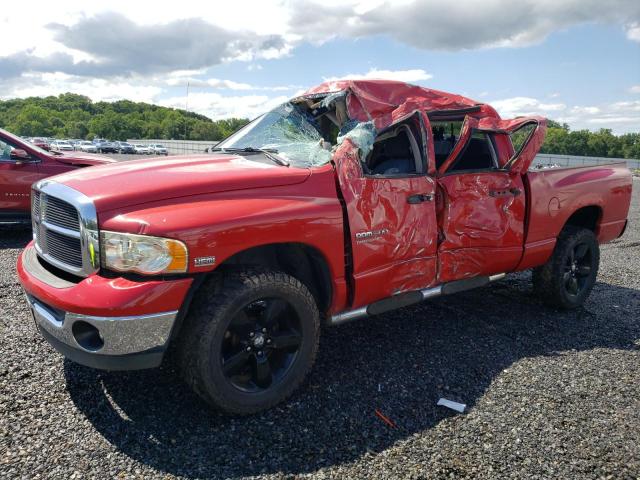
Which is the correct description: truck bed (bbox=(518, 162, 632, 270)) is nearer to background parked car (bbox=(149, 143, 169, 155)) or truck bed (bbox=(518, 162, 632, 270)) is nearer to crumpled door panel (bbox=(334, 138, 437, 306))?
crumpled door panel (bbox=(334, 138, 437, 306))

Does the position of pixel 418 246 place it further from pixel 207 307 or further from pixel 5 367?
pixel 5 367

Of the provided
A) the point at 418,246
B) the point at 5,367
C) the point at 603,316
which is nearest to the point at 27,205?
the point at 5,367

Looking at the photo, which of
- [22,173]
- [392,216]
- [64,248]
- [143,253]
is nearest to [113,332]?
[143,253]

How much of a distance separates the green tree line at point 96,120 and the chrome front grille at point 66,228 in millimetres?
101075

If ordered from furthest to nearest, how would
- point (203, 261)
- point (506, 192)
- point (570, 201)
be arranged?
point (570, 201)
point (506, 192)
point (203, 261)

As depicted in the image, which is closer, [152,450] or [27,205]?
[152,450]

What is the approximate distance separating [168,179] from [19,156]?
18.4ft

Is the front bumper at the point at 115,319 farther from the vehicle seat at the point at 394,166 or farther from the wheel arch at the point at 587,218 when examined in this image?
the wheel arch at the point at 587,218

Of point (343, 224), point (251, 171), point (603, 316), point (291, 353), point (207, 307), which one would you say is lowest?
point (603, 316)

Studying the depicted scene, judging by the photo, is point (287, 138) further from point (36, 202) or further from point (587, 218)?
point (587, 218)

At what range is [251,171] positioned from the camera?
10.6 ft

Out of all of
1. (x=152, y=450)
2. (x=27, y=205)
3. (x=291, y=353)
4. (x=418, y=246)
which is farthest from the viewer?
(x=27, y=205)

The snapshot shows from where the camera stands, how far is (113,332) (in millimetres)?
2656

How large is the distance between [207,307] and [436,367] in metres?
1.86
